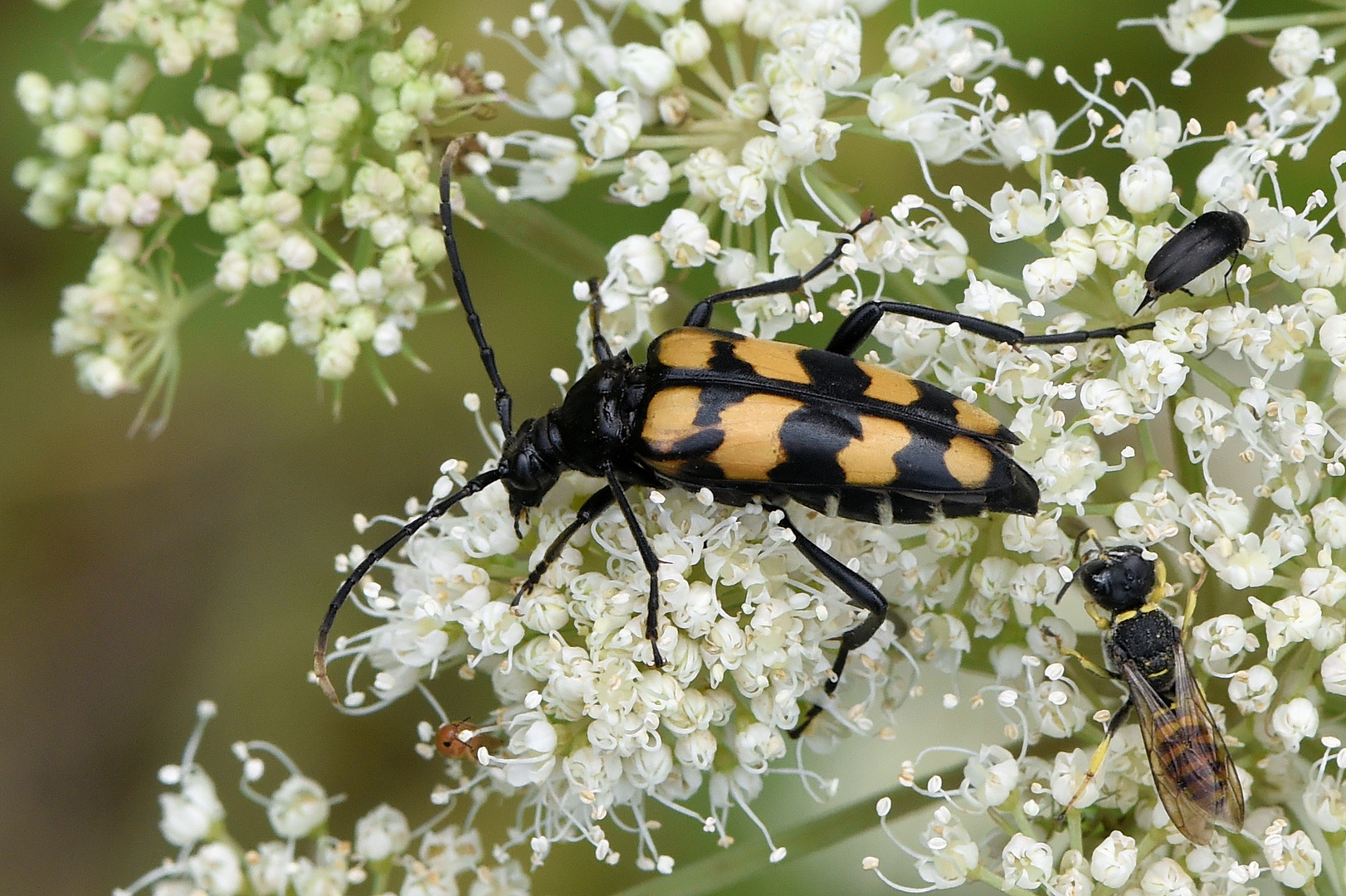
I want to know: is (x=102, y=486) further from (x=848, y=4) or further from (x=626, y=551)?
(x=848, y=4)

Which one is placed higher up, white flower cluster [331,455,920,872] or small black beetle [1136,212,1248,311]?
small black beetle [1136,212,1248,311]

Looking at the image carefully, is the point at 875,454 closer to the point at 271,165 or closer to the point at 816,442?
the point at 816,442

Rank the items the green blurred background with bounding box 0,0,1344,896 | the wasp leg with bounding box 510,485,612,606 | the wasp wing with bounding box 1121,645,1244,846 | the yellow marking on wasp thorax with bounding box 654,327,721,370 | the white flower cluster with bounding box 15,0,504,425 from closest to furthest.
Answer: the wasp wing with bounding box 1121,645,1244,846, the wasp leg with bounding box 510,485,612,606, the yellow marking on wasp thorax with bounding box 654,327,721,370, the white flower cluster with bounding box 15,0,504,425, the green blurred background with bounding box 0,0,1344,896

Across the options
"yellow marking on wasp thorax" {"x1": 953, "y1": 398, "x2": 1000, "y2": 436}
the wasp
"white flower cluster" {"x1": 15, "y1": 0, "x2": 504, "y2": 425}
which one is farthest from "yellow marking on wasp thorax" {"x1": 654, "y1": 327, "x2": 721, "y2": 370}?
the wasp

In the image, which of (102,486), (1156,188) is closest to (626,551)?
(1156,188)

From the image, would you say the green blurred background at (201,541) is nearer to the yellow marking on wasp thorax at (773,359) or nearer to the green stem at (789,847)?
the green stem at (789,847)

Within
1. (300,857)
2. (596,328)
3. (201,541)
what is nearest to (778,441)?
(596,328)

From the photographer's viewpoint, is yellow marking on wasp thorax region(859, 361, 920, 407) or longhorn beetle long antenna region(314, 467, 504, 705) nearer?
yellow marking on wasp thorax region(859, 361, 920, 407)

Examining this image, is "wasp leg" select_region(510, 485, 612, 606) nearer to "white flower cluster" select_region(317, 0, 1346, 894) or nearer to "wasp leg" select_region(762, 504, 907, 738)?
"white flower cluster" select_region(317, 0, 1346, 894)
